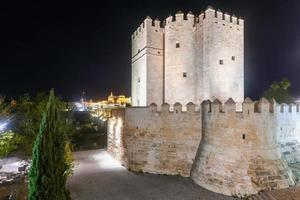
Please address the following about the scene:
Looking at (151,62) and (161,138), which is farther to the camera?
(151,62)

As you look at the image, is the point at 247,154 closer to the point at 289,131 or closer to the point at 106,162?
the point at 289,131

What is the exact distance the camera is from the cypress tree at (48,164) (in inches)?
346

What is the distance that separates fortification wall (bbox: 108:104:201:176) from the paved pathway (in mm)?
778

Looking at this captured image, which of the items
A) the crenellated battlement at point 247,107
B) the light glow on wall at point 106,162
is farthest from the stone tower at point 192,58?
the light glow on wall at point 106,162

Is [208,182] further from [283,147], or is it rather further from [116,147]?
[116,147]

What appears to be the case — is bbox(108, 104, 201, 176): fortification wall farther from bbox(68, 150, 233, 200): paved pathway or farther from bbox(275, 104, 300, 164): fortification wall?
bbox(275, 104, 300, 164): fortification wall

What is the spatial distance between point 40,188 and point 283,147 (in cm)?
1232

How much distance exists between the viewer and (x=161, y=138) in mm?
16125

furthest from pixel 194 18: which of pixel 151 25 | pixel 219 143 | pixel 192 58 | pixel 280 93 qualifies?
pixel 219 143

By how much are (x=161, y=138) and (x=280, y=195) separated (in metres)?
7.31

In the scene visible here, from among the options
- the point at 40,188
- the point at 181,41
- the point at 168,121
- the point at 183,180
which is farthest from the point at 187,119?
the point at 40,188

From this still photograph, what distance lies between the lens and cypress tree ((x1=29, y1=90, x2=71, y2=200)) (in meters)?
8.79

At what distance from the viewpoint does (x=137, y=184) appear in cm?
1402

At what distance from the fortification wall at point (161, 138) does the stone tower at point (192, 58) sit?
404 cm
